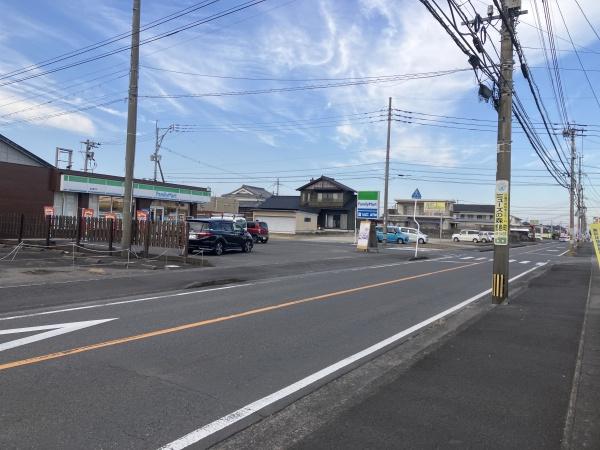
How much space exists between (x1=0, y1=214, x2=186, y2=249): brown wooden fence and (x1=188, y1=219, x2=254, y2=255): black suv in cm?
246

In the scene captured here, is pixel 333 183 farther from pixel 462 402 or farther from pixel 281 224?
pixel 462 402

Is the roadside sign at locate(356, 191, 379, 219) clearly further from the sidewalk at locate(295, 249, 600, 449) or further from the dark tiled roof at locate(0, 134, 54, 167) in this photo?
the sidewalk at locate(295, 249, 600, 449)

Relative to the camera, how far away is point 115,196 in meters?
36.4

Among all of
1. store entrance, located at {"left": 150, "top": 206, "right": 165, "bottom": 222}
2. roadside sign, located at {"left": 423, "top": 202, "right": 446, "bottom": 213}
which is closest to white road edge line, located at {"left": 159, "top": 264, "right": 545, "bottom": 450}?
store entrance, located at {"left": 150, "top": 206, "right": 165, "bottom": 222}

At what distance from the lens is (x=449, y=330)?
8344 mm

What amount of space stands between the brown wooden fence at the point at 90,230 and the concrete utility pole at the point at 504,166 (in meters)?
12.0

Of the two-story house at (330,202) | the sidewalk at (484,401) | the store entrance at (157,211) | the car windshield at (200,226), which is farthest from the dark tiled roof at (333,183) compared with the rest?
the sidewalk at (484,401)

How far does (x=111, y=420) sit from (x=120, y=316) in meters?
4.72

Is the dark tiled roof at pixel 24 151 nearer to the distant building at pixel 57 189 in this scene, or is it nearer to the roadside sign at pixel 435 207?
the distant building at pixel 57 189

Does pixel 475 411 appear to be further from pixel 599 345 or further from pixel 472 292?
pixel 472 292

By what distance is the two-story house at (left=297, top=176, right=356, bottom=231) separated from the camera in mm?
69625

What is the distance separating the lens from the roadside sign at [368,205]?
131 ft

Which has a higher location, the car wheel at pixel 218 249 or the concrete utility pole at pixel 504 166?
the concrete utility pole at pixel 504 166

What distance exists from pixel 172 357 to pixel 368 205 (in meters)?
35.1
